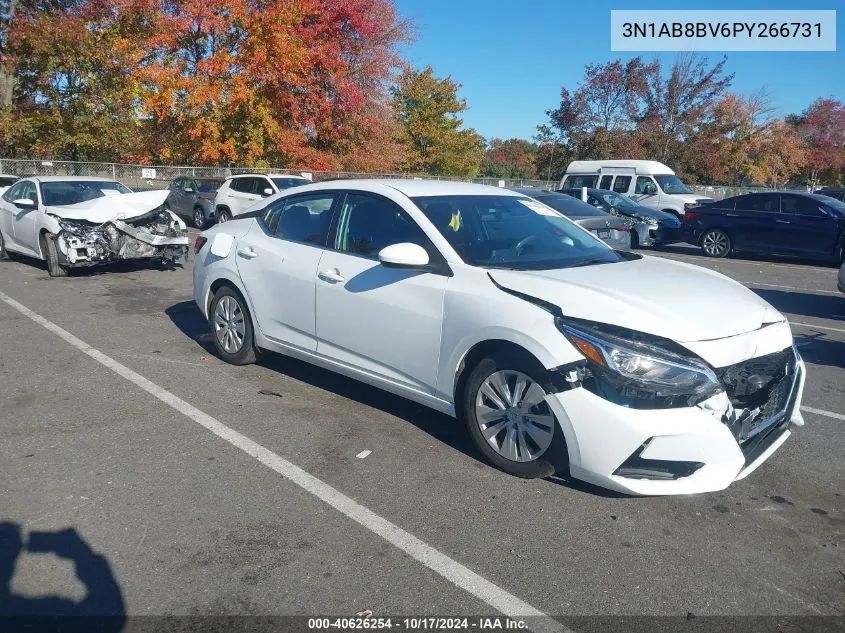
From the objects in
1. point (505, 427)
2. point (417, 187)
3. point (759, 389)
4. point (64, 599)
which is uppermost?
point (417, 187)

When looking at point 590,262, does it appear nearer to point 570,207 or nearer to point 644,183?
point 570,207

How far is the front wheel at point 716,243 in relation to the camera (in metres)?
15.4

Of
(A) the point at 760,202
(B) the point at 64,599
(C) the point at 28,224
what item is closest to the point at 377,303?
(B) the point at 64,599

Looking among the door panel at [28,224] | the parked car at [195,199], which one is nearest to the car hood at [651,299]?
the door panel at [28,224]

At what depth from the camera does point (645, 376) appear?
3.43m

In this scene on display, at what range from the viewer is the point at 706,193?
94.9ft

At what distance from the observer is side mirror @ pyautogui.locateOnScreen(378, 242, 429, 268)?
4262 mm

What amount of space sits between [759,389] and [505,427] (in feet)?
4.48

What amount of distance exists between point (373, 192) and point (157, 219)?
717 centimetres

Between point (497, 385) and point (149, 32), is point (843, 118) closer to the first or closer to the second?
point (149, 32)

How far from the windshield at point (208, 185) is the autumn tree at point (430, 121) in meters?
24.9

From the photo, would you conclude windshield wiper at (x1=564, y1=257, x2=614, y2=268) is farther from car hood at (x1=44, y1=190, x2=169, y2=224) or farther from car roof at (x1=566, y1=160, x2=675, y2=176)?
car roof at (x1=566, y1=160, x2=675, y2=176)

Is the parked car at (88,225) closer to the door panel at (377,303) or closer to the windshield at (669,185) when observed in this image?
the door panel at (377,303)

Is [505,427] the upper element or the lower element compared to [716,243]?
lower
